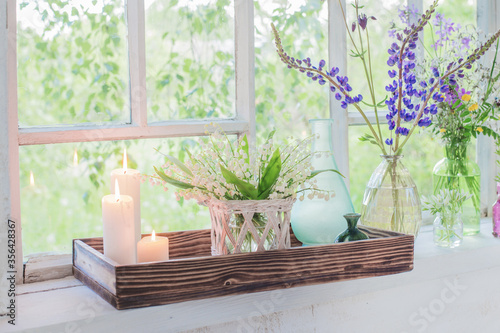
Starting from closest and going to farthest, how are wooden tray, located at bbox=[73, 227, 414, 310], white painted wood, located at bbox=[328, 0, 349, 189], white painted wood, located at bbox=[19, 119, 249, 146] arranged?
1. wooden tray, located at bbox=[73, 227, 414, 310]
2. white painted wood, located at bbox=[19, 119, 249, 146]
3. white painted wood, located at bbox=[328, 0, 349, 189]

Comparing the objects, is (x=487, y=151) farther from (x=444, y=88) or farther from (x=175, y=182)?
(x=175, y=182)

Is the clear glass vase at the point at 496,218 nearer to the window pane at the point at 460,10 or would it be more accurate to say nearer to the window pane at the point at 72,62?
the window pane at the point at 460,10

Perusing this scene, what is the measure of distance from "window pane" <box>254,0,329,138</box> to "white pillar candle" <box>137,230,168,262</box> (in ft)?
1.57

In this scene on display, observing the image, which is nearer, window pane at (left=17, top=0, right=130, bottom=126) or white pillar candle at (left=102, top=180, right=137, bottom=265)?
white pillar candle at (left=102, top=180, right=137, bottom=265)

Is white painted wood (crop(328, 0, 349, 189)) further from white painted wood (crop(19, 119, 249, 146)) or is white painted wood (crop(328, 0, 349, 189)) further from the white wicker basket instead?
the white wicker basket

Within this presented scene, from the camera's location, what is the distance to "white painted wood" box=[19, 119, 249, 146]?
120cm


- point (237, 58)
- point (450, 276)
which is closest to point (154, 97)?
point (237, 58)

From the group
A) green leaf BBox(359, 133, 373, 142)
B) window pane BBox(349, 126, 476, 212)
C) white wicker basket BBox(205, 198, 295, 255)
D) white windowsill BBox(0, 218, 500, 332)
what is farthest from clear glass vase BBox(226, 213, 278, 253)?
window pane BBox(349, 126, 476, 212)

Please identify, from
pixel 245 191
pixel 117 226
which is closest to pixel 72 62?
pixel 117 226

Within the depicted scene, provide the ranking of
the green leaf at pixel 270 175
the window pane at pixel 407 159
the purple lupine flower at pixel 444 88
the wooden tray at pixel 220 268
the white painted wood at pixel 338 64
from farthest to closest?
the window pane at pixel 407 159, the white painted wood at pixel 338 64, the purple lupine flower at pixel 444 88, the green leaf at pixel 270 175, the wooden tray at pixel 220 268

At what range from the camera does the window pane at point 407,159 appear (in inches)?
64.4

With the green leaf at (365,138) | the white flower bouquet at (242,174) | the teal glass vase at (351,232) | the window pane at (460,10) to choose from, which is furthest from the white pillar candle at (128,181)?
the window pane at (460,10)

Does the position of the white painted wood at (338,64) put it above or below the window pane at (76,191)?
above

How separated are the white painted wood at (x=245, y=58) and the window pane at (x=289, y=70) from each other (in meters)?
0.06
